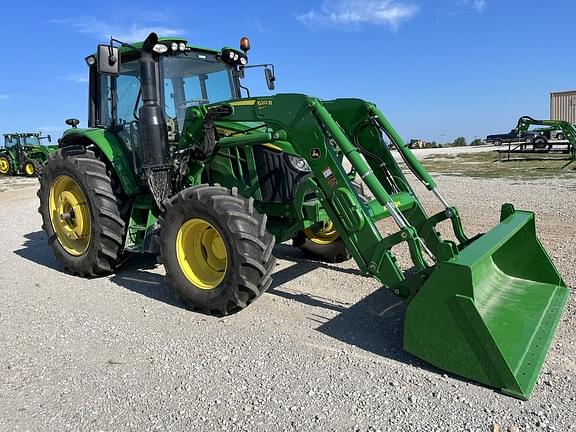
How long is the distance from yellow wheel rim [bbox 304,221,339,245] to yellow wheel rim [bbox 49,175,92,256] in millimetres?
2590

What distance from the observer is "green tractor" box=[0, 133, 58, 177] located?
79.7 feet

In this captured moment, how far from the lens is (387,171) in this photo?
16.0ft

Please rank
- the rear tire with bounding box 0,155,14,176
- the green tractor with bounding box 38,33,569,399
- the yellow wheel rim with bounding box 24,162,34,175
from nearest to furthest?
the green tractor with bounding box 38,33,569,399, the yellow wheel rim with bounding box 24,162,34,175, the rear tire with bounding box 0,155,14,176

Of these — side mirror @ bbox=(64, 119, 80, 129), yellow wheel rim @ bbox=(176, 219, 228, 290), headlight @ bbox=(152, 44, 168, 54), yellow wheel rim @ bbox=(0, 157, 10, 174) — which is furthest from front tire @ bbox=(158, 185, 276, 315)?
yellow wheel rim @ bbox=(0, 157, 10, 174)

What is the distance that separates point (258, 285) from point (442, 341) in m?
1.58

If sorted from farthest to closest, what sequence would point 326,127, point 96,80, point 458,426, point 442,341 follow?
1. point 96,80
2. point 326,127
3. point 442,341
4. point 458,426

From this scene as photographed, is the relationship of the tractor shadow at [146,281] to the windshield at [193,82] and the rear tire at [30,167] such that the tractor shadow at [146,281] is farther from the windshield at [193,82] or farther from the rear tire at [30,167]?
the rear tire at [30,167]

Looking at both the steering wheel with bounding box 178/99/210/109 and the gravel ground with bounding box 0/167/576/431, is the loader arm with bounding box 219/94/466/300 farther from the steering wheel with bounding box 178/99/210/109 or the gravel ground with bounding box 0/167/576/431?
the steering wheel with bounding box 178/99/210/109

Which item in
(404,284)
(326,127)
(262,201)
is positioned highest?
(326,127)

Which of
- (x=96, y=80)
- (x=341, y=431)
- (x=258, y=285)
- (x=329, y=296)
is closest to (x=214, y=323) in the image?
(x=258, y=285)

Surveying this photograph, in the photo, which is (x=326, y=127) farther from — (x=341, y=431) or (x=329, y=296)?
(x=341, y=431)

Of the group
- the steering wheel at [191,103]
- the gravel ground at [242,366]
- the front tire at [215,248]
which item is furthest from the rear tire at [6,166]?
the front tire at [215,248]

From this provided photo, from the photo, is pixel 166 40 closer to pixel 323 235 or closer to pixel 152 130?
pixel 152 130

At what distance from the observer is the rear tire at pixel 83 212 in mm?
5344
